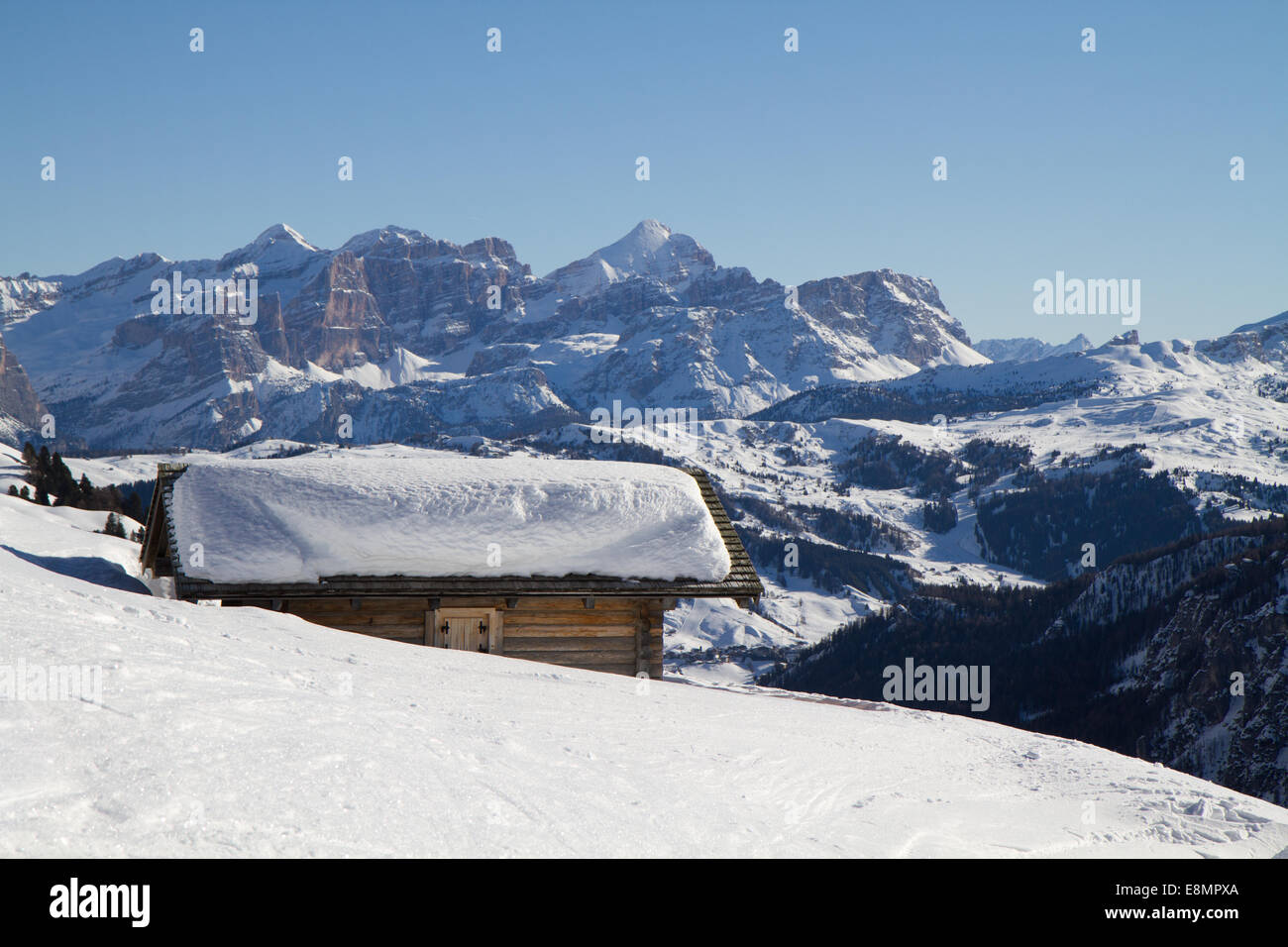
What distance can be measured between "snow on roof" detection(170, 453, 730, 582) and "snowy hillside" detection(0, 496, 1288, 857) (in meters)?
3.59

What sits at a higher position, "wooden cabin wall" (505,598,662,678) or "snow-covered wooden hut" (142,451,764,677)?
"snow-covered wooden hut" (142,451,764,677)

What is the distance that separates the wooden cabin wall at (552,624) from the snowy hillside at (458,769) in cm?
391

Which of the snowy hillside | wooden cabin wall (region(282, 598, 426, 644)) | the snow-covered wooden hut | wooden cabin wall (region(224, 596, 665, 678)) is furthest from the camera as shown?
wooden cabin wall (region(224, 596, 665, 678))

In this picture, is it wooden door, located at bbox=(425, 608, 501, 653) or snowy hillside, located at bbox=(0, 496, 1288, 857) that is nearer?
snowy hillside, located at bbox=(0, 496, 1288, 857)

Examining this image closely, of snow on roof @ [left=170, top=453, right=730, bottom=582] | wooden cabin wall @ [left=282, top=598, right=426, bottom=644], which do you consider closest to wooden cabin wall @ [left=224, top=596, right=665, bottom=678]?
wooden cabin wall @ [left=282, top=598, right=426, bottom=644]

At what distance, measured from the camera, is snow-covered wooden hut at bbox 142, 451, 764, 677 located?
20.0 metres

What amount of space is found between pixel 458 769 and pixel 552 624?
12087 mm

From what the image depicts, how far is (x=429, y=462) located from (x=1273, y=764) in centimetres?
9638

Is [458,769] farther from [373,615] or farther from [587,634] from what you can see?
[587,634]

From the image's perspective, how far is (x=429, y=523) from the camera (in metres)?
21.3

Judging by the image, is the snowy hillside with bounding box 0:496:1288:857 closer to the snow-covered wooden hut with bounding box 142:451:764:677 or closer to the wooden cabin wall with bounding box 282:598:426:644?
the snow-covered wooden hut with bounding box 142:451:764:677

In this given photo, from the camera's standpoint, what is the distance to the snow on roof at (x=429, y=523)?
65.9 ft

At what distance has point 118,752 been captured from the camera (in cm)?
803
